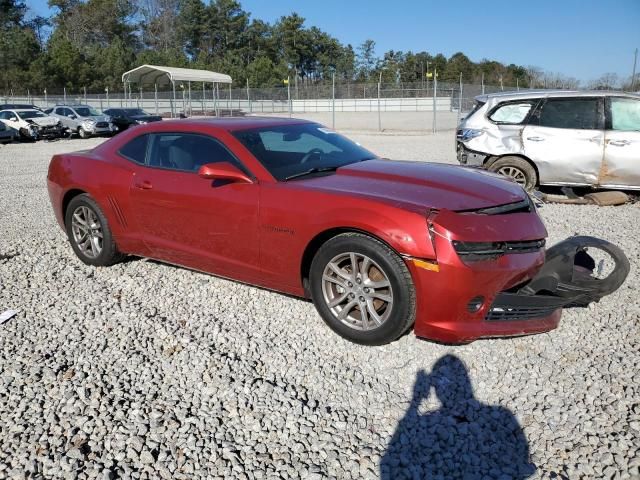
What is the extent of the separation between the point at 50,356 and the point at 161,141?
200cm

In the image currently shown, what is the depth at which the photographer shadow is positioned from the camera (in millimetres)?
2422

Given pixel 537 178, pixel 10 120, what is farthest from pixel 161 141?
pixel 10 120

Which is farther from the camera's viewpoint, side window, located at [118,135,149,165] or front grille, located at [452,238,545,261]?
side window, located at [118,135,149,165]

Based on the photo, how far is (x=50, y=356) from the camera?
139 inches

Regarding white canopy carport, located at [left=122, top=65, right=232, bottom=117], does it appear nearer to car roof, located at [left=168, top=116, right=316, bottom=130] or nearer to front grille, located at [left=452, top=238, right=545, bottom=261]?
car roof, located at [left=168, top=116, right=316, bottom=130]

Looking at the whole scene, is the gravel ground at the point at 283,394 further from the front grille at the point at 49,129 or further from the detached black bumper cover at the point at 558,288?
the front grille at the point at 49,129

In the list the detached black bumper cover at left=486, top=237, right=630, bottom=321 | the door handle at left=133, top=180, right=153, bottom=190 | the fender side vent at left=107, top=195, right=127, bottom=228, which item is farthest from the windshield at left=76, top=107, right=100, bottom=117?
the detached black bumper cover at left=486, top=237, right=630, bottom=321

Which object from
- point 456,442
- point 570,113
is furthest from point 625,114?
point 456,442

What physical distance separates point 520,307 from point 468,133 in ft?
18.6

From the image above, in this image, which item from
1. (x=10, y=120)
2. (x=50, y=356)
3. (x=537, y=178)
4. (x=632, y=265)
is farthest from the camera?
(x=10, y=120)

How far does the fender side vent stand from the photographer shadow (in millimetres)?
3005

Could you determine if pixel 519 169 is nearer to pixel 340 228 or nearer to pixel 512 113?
pixel 512 113

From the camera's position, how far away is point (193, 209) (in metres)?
4.21

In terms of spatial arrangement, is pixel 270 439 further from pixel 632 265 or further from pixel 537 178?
pixel 537 178
